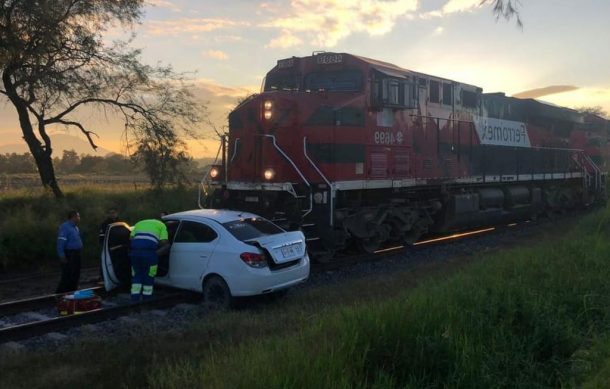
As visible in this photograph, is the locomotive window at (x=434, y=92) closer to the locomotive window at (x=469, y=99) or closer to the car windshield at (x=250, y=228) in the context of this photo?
the locomotive window at (x=469, y=99)

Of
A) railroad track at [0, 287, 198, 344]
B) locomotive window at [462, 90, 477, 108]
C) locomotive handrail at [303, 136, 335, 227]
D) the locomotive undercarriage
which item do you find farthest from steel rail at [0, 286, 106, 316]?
locomotive window at [462, 90, 477, 108]

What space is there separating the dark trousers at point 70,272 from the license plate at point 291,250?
13.1ft

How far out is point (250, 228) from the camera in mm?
8969

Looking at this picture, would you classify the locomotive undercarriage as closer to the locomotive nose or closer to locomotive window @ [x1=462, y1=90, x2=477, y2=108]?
the locomotive nose

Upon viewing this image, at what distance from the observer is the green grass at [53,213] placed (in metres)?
13.4

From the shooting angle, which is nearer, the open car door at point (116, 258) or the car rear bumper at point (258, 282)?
the car rear bumper at point (258, 282)

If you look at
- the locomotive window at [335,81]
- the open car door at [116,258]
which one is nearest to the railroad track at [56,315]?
the open car door at [116,258]

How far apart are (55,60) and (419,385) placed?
16307 millimetres

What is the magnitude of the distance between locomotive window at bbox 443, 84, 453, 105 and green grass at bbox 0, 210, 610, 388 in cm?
807

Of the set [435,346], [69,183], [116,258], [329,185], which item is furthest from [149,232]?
[69,183]

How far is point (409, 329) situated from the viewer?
5309 millimetres

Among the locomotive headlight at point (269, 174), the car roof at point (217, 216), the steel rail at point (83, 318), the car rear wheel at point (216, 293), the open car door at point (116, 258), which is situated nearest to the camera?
the steel rail at point (83, 318)

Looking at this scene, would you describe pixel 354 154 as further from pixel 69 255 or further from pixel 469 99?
pixel 469 99

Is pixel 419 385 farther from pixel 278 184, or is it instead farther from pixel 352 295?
pixel 278 184
